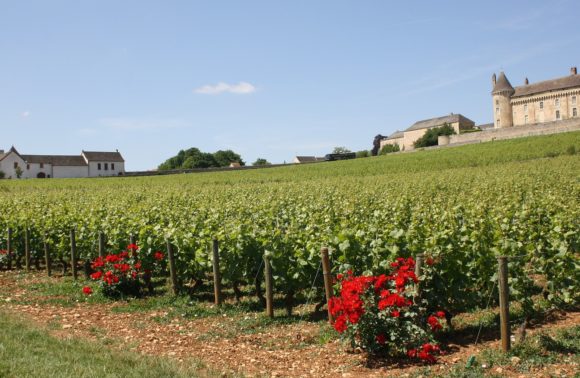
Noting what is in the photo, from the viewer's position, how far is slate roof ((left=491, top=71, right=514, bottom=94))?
9794 cm

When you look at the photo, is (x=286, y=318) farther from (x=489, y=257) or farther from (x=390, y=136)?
(x=390, y=136)

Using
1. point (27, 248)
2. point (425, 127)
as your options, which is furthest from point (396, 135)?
point (27, 248)

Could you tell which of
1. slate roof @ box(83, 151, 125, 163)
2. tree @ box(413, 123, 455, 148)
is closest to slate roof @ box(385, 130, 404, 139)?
tree @ box(413, 123, 455, 148)

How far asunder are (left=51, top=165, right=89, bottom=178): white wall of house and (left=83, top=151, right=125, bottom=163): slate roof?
8.82 feet

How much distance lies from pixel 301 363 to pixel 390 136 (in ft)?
445

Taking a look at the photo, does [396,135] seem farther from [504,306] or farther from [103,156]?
[504,306]

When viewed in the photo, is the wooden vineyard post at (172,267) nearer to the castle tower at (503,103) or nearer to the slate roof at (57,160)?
the castle tower at (503,103)

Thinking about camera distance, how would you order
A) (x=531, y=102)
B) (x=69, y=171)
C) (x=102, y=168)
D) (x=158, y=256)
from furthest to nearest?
(x=102, y=168), (x=69, y=171), (x=531, y=102), (x=158, y=256)

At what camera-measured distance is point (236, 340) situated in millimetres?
7914

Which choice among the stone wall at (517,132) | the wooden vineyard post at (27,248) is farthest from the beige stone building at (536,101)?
the wooden vineyard post at (27,248)

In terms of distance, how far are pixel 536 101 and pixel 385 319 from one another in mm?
98662

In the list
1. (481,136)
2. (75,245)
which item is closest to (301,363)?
(75,245)

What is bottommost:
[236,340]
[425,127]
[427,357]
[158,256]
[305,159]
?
[236,340]

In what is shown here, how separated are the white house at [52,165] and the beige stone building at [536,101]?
252 feet
